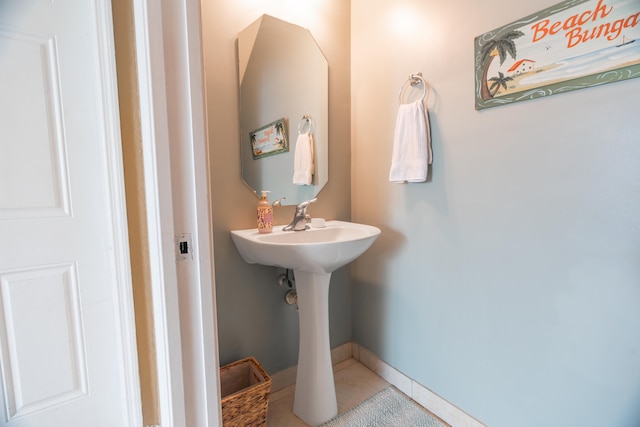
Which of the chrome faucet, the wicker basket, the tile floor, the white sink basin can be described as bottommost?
the tile floor

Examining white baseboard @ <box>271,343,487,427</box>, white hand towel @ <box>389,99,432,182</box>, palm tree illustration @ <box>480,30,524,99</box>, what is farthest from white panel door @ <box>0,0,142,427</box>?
palm tree illustration @ <box>480,30,524,99</box>

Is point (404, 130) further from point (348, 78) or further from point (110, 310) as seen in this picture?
point (110, 310)

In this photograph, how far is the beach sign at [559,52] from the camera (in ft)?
2.47

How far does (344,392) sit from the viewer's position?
1.46 metres

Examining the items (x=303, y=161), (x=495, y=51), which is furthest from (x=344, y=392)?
(x=495, y=51)

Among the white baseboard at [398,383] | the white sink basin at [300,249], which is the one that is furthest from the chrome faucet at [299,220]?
the white baseboard at [398,383]

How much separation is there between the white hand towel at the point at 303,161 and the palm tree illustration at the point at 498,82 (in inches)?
32.8

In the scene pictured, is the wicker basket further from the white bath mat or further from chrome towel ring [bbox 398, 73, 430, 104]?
chrome towel ring [bbox 398, 73, 430, 104]

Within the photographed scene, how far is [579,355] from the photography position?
0.88 meters

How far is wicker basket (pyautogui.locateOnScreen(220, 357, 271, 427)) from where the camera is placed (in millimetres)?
1076

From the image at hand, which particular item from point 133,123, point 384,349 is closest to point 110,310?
point 133,123

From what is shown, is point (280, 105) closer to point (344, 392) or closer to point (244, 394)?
point (244, 394)

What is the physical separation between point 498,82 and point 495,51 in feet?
0.37

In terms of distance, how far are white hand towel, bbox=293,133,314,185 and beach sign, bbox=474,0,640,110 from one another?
80cm
